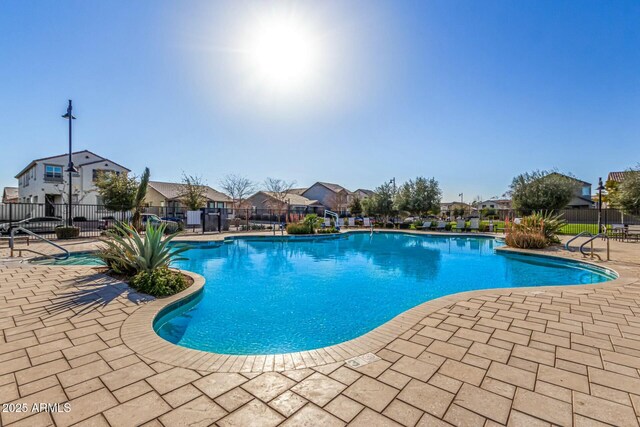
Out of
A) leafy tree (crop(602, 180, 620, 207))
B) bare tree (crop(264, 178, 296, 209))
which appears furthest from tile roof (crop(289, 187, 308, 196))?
leafy tree (crop(602, 180, 620, 207))

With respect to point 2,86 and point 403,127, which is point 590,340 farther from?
point 2,86

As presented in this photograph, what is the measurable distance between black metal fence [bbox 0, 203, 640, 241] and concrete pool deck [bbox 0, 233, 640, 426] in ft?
34.1

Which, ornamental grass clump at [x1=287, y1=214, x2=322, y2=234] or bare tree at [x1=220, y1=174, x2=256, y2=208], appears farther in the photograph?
bare tree at [x1=220, y1=174, x2=256, y2=208]

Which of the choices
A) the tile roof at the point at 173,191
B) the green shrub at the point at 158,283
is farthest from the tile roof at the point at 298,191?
the green shrub at the point at 158,283

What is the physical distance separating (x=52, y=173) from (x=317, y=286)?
91.3ft

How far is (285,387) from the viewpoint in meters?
2.11

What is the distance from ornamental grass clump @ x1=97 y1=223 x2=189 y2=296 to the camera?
4.69 meters

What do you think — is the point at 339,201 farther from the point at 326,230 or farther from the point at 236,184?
the point at 326,230

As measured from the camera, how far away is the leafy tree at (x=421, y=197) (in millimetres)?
22444

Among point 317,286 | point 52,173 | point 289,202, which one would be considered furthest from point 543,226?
point 52,173

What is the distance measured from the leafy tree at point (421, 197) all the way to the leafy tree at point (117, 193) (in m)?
18.2

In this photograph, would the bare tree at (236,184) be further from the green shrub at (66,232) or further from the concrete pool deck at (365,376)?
the concrete pool deck at (365,376)

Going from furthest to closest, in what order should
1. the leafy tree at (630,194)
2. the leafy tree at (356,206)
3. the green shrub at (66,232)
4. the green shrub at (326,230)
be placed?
the leafy tree at (356,206), the green shrub at (326,230), the green shrub at (66,232), the leafy tree at (630,194)

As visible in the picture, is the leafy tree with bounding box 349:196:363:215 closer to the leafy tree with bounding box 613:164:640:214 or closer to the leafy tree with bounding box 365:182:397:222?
the leafy tree with bounding box 365:182:397:222
